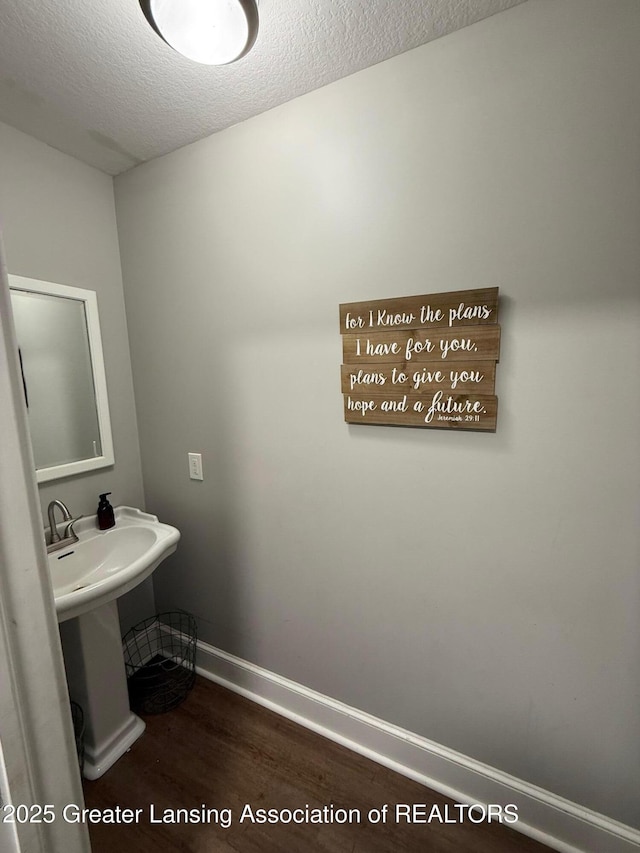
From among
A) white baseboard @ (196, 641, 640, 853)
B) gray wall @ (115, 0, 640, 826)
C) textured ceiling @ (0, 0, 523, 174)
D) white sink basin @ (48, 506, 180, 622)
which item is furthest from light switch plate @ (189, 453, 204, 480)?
textured ceiling @ (0, 0, 523, 174)

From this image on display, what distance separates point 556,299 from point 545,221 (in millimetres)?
205

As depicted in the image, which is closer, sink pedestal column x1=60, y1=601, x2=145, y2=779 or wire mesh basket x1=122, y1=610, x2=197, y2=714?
sink pedestal column x1=60, y1=601, x2=145, y2=779

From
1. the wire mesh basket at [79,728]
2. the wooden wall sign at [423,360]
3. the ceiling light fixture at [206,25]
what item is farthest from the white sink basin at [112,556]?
the ceiling light fixture at [206,25]

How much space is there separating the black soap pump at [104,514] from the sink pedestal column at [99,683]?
339 mm

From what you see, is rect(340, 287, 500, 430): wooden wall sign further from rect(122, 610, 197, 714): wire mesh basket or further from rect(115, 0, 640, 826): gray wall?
rect(122, 610, 197, 714): wire mesh basket

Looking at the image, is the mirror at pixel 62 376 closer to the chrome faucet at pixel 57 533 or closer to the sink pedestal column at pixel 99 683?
the chrome faucet at pixel 57 533

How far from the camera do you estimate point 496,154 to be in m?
0.94

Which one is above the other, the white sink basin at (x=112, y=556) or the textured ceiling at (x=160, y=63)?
the textured ceiling at (x=160, y=63)

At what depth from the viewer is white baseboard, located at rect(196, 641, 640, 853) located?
3.36ft

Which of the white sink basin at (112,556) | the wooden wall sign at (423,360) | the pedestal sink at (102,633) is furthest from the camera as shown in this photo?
the pedestal sink at (102,633)

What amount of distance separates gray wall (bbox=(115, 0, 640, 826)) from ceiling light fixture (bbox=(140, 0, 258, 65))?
13.2 inches

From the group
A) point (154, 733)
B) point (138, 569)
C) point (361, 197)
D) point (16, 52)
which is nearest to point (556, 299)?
point (361, 197)

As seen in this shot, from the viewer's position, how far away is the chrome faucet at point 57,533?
1.34 meters

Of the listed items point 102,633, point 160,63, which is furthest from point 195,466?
point 160,63
